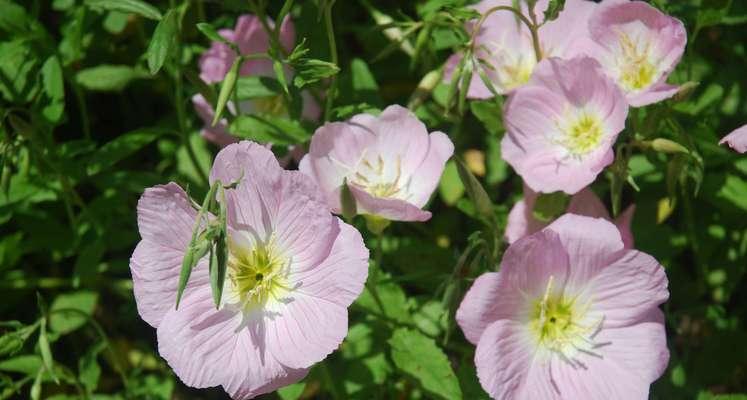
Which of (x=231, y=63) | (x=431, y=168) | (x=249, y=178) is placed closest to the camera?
(x=249, y=178)

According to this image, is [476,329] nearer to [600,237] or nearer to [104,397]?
[600,237]

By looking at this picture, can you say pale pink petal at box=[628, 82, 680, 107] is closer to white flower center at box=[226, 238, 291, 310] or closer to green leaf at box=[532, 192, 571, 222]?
green leaf at box=[532, 192, 571, 222]

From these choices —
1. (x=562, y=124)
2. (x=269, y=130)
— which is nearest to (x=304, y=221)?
(x=269, y=130)

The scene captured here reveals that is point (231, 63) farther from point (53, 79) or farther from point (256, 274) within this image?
point (256, 274)

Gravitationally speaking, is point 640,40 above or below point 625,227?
above

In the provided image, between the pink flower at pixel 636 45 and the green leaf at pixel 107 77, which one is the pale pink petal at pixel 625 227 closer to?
the pink flower at pixel 636 45
